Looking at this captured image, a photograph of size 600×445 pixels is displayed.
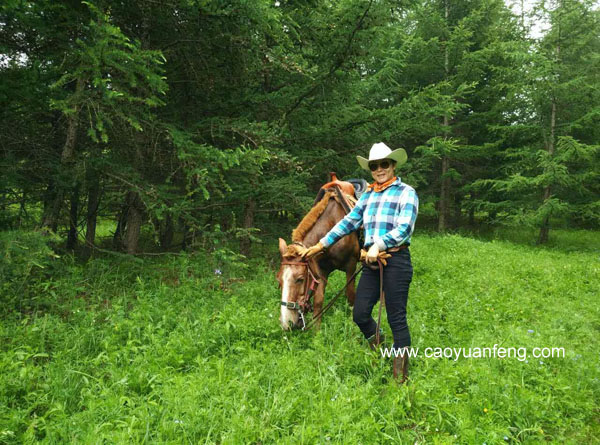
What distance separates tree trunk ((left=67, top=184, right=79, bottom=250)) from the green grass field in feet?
3.75

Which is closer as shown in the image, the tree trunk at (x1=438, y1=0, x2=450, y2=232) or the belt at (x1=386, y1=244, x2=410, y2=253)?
the belt at (x1=386, y1=244, x2=410, y2=253)

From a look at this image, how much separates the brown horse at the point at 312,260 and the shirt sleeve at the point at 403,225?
1032mm

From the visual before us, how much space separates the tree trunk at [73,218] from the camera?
5.75 m

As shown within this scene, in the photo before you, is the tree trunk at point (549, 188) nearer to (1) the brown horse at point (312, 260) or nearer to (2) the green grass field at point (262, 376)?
(2) the green grass field at point (262, 376)

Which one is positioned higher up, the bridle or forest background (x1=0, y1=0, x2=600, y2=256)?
forest background (x1=0, y1=0, x2=600, y2=256)

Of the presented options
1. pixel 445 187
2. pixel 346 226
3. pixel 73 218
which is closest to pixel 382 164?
pixel 346 226

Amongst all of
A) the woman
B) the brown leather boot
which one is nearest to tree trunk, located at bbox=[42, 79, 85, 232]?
the woman

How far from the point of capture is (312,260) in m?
4.18

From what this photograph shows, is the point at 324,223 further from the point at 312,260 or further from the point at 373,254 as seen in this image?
the point at 373,254

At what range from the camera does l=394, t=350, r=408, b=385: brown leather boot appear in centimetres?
329

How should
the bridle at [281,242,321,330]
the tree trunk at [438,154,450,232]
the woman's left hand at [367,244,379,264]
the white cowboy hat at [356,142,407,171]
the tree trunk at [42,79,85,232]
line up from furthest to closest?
the tree trunk at [438,154,450,232] → the tree trunk at [42,79,85,232] → the bridle at [281,242,321,330] → the white cowboy hat at [356,142,407,171] → the woman's left hand at [367,244,379,264]

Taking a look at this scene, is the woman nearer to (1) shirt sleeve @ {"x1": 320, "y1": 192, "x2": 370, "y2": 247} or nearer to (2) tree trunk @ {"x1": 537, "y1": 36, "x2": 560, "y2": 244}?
(1) shirt sleeve @ {"x1": 320, "y1": 192, "x2": 370, "y2": 247}

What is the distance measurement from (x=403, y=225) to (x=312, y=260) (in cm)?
133

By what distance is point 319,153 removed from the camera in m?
8.69
